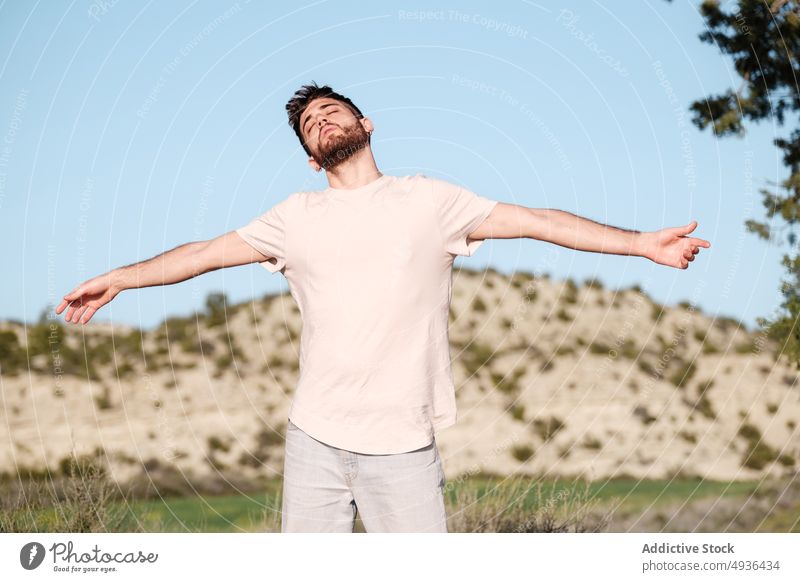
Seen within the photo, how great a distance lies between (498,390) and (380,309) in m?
28.4

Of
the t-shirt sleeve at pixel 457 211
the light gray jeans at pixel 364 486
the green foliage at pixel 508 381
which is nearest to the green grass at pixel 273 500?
the light gray jeans at pixel 364 486

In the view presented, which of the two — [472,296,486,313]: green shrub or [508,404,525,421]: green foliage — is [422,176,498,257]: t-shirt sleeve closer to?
[508,404,525,421]: green foliage

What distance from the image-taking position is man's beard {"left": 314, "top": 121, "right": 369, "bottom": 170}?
6.13 meters

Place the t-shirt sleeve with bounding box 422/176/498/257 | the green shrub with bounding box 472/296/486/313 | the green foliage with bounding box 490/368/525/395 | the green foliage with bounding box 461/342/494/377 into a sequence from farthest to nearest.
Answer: the green shrub with bounding box 472/296/486/313 < the green foliage with bounding box 490/368/525/395 < the green foliage with bounding box 461/342/494/377 < the t-shirt sleeve with bounding box 422/176/498/257

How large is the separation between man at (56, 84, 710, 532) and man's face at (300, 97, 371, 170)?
1 centimetres

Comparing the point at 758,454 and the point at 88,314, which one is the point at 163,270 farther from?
the point at 758,454

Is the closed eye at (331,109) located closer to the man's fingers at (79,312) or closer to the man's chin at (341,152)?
the man's chin at (341,152)

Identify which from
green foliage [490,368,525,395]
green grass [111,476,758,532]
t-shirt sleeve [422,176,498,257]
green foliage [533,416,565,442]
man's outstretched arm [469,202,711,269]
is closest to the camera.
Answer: t-shirt sleeve [422,176,498,257]

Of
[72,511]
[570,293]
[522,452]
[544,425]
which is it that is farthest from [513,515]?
[570,293]

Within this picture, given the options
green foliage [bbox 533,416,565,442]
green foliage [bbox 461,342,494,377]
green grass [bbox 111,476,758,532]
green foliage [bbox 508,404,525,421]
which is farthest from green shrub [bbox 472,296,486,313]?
green grass [bbox 111,476,758,532]

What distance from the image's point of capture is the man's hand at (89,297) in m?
6.50

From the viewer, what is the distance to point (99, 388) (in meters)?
32.2

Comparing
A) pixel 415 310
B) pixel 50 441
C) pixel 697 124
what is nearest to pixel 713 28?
pixel 697 124

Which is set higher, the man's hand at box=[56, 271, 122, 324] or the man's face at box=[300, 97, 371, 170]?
the man's face at box=[300, 97, 371, 170]
